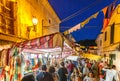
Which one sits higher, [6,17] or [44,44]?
[6,17]

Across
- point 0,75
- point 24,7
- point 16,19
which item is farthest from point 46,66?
point 24,7

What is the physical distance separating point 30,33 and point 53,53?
16.6ft

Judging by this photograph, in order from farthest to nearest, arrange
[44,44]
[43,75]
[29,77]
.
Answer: [43,75] < [29,77] < [44,44]

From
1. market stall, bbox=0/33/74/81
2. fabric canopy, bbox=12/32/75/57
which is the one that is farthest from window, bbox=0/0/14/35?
fabric canopy, bbox=12/32/75/57

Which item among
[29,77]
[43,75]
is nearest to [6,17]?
[43,75]

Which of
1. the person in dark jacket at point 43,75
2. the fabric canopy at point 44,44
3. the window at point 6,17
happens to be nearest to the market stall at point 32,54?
the fabric canopy at point 44,44

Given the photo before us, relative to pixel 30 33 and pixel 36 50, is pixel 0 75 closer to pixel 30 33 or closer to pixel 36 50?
pixel 36 50

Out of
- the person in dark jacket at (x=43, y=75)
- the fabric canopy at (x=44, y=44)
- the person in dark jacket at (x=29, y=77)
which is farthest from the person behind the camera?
the person in dark jacket at (x=43, y=75)

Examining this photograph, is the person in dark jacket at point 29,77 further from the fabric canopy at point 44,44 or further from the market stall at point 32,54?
the fabric canopy at point 44,44

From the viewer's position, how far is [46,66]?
13.7ft

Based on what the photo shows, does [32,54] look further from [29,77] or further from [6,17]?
[6,17]

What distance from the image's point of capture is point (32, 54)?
3965 millimetres

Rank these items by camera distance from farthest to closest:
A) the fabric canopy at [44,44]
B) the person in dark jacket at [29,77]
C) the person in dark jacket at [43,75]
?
the person in dark jacket at [43,75]
the person in dark jacket at [29,77]
the fabric canopy at [44,44]

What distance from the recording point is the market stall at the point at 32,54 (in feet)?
12.0
